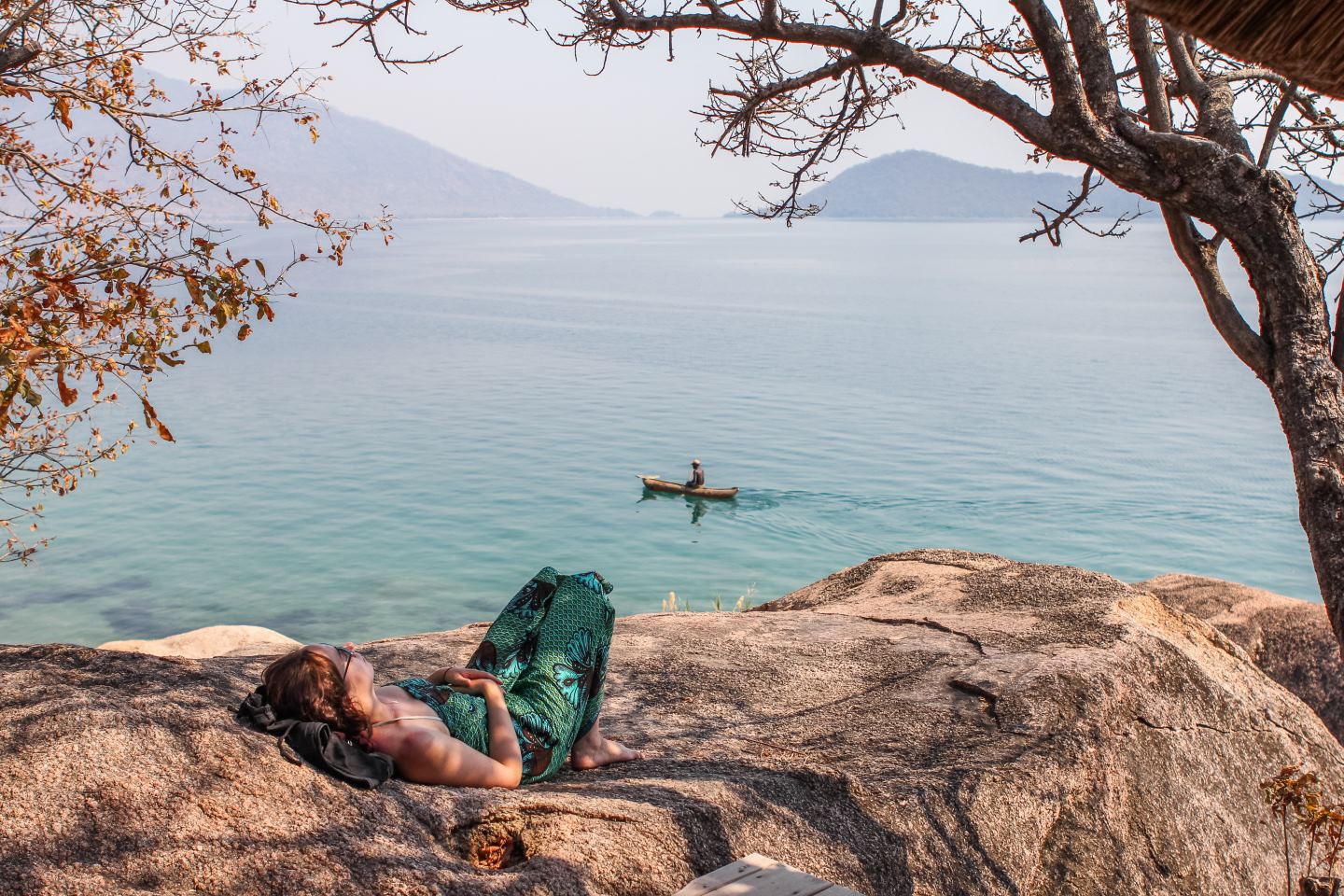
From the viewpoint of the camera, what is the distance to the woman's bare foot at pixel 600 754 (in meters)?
4.55

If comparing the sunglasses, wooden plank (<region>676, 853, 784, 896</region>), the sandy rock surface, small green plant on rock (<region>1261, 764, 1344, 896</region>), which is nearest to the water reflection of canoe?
the sandy rock surface

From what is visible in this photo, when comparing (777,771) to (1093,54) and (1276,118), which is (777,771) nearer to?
(1093,54)

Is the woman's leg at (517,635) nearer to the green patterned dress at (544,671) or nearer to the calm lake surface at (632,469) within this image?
the green patterned dress at (544,671)

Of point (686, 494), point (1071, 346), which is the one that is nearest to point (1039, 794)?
point (686, 494)

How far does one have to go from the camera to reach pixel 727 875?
3.44m

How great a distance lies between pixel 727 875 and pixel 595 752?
1.27 meters

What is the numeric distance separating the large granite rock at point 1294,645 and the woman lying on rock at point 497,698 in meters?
5.24

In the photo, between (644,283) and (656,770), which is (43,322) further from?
(644,283)

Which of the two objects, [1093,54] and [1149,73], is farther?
[1149,73]

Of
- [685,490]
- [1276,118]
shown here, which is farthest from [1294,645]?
[685,490]

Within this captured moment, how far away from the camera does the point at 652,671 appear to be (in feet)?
19.8

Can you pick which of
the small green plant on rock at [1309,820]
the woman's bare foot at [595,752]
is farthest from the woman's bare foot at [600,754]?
the small green plant on rock at [1309,820]

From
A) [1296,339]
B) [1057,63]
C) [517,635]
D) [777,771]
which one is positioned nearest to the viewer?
[777,771]

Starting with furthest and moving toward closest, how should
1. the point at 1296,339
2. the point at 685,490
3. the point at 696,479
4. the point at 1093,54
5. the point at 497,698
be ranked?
the point at 685,490 → the point at 696,479 → the point at 1093,54 → the point at 1296,339 → the point at 497,698
